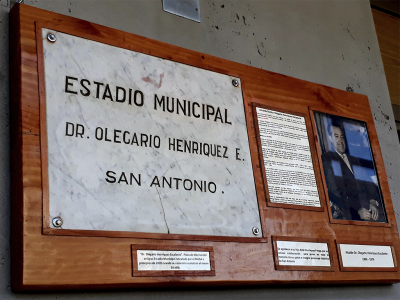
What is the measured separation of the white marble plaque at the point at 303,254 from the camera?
1480mm

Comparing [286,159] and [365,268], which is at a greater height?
[286,159]

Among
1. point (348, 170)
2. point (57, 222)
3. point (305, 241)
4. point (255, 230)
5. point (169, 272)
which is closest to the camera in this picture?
point (57, 222)

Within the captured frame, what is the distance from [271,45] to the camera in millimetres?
1896

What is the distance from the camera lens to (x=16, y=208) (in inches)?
43.6

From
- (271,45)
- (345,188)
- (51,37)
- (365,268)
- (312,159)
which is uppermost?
(271,45)

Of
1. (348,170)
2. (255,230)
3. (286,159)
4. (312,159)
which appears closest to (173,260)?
(255,230)

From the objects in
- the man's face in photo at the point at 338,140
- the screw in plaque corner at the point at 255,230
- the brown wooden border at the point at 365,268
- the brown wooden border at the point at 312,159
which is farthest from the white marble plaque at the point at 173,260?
the man's face in photo at the point at 338,140

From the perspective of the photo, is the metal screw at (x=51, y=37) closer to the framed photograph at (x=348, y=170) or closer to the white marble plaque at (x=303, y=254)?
the white marble plaque at (x=303, y=254)

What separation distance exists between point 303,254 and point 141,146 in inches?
25.0

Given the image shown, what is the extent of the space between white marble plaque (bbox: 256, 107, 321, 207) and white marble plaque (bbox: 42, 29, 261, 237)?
0.29ft

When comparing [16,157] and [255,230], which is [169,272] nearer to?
[255,230]

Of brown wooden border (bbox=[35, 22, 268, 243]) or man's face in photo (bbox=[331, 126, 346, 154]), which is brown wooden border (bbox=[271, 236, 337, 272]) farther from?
man's face in photo (bbox=[331, 126, 346, 154])

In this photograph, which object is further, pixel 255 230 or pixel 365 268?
pixel 365 268

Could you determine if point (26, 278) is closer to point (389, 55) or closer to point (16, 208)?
point (16, 208)
